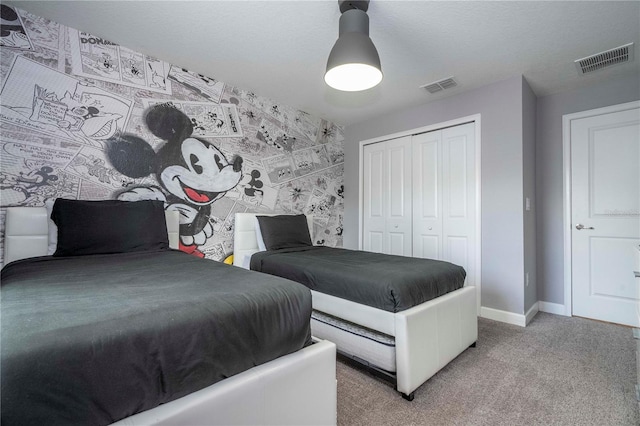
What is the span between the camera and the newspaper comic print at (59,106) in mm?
2020

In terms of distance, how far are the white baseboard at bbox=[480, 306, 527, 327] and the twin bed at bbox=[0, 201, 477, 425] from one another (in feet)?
3.04

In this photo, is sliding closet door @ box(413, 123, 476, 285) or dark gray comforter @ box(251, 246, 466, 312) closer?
dark gray comforter @ box(251, 246, 466, 312)

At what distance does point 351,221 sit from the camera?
4.38 metres

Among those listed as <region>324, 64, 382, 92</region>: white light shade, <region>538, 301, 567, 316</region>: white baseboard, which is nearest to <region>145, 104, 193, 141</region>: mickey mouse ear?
<region>324, 64, 382, 92</region>: white light shade

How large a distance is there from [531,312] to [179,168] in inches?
146

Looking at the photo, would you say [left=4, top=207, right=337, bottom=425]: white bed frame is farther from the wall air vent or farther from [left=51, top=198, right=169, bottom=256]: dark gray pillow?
the wall air vent

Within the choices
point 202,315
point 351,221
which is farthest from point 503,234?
point 202,315

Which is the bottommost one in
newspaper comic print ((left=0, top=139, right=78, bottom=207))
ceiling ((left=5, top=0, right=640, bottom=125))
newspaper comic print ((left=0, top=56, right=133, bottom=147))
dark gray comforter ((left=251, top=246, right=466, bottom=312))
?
dark gray comforter ((left=251, top=246, right=466, bottom=312))

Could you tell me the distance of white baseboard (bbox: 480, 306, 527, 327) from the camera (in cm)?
278

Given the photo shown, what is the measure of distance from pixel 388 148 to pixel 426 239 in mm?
1298

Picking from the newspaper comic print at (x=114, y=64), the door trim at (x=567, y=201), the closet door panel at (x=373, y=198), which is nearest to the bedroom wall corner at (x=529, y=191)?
the door trim at (x=567, y=201)

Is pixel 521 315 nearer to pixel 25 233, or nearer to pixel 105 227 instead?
pixel 105 227


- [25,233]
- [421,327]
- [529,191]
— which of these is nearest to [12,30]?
[25,233]

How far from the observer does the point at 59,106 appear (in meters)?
2.18
